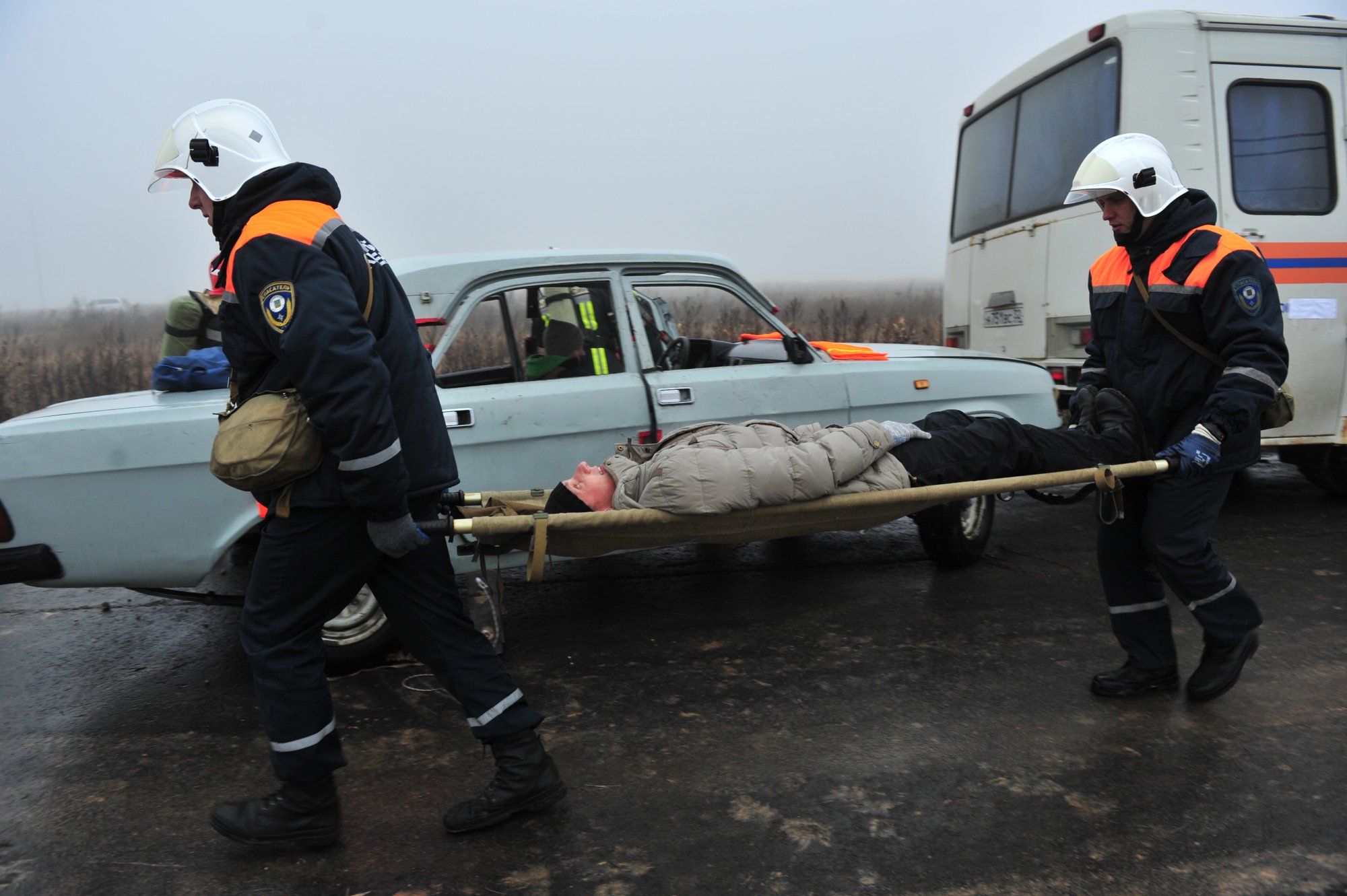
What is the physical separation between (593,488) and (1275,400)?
92.6 inches

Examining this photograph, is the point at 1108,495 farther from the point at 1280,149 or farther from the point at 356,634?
the point at 1280,149

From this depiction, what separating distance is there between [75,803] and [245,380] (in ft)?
4.98

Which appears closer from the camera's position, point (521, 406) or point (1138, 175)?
point (1138, 175)

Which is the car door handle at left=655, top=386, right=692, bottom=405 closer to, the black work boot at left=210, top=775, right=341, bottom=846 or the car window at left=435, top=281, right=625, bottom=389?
the car window at left=435, top=281, right=625, bottom=389

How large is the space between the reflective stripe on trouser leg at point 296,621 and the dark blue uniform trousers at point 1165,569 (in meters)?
2.66

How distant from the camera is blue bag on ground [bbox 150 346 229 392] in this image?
390cm

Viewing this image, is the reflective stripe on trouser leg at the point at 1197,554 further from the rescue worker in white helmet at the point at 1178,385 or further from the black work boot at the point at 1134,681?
the black work boot at the point at 1134,681

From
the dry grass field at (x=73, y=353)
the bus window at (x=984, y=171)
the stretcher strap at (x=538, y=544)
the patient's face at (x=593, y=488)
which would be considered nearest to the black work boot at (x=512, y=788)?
the stretcher strap at (x=538, y=544)

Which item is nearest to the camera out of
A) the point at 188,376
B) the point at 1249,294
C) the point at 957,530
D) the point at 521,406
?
the point at 1249,294

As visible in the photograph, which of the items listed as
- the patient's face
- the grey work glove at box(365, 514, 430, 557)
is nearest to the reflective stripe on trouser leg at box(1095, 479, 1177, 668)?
the patient's face

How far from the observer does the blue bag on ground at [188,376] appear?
3.90 m

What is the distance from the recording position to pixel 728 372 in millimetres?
4660

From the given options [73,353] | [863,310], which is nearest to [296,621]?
[73,353]

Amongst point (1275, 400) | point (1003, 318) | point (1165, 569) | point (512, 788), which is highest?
point (1003, 318)
